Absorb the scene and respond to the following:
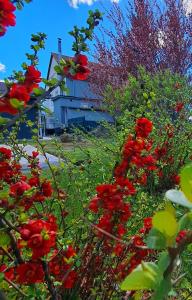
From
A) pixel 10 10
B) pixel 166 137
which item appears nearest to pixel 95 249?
pixel 10 10

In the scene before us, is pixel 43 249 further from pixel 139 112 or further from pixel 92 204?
pixel 139 112

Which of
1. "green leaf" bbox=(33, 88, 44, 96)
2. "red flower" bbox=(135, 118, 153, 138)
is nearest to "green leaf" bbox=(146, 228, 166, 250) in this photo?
"green leaf" bbox=(33, 88, 44, 96)

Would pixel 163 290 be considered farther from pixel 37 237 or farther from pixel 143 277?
pixel 37 237

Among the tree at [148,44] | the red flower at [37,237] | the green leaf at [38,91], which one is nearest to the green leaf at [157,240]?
the red flower at [37,237]

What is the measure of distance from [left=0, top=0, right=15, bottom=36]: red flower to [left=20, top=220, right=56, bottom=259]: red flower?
551mm

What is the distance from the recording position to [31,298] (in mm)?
1300

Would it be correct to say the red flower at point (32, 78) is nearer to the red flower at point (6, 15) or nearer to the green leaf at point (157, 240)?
the red flower at point (6, 15)

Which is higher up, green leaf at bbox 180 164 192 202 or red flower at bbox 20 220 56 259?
green leaf at bbox 180 164 192 202

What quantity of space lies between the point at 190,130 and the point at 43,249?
14.9 feet

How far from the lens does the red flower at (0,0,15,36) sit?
114cm

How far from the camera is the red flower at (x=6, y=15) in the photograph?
3.75 ft

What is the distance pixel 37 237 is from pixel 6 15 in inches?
24.2

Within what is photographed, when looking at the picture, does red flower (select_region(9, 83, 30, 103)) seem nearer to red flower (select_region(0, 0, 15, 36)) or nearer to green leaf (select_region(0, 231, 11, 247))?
red flower (select_region(0, 0, 15, 36))

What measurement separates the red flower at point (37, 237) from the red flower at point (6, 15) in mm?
551
